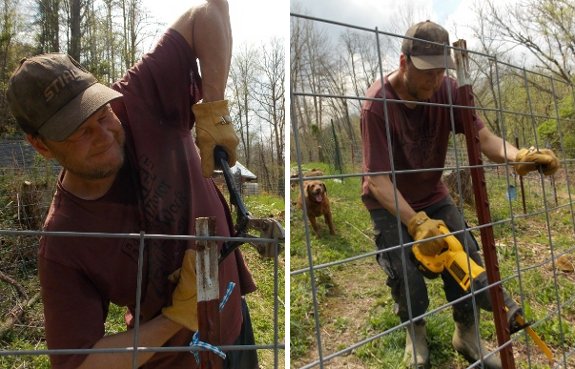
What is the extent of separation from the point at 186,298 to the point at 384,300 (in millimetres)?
2303

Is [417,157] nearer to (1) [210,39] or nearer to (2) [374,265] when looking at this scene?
(1) [210,39]

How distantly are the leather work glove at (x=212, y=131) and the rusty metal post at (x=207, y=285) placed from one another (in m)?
0.59

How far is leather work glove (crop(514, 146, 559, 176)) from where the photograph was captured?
1.61m

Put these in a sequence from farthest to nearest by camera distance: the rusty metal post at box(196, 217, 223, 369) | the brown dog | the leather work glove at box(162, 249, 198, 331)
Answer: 1. the brown dog
2. the leather work glove at box(162, 249, 198, 331)
3. the rusty metal post at box(196, 217, 223, 369)

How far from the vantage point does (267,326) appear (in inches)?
147

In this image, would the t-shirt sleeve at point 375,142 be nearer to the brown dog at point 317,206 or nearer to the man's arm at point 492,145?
the man's arm at point 492,145

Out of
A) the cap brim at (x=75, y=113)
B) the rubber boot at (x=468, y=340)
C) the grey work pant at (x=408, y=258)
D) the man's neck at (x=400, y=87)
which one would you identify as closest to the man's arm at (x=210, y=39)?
the cap brim at (x=75, y=113)

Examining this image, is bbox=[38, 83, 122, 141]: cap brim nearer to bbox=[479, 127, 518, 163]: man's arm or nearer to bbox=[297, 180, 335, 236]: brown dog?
bbox=[479, 127, 518, 163]: man's arm

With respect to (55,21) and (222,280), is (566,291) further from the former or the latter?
(55,21)

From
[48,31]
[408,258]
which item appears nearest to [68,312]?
[408,258]

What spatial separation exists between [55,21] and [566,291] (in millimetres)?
6992

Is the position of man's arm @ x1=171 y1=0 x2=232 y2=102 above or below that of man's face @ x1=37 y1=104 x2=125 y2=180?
above

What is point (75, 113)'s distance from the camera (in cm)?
118

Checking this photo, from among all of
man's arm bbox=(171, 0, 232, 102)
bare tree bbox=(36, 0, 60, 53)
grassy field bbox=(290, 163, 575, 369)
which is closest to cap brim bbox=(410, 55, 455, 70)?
grassy field bbox=(290, 163, 575, 369)
